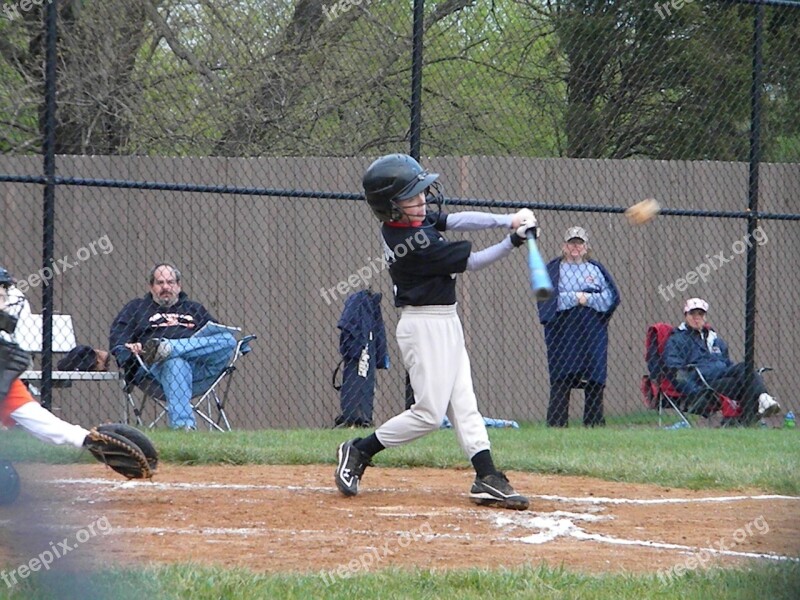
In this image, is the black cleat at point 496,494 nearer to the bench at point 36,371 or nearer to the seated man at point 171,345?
the seated man at point 171,345

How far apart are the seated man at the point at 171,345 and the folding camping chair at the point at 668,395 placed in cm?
430

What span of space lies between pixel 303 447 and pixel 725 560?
159 inches

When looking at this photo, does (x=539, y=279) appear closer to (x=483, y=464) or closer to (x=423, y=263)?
(x=423, y=263)

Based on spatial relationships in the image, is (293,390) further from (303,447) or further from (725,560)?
(725,560)

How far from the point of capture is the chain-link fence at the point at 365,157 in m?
12.2

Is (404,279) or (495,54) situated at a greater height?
(495,54)

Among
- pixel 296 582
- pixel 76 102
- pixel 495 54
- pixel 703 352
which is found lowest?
pixel 296 582

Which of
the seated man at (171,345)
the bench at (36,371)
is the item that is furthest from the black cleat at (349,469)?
the bench at (36,371)

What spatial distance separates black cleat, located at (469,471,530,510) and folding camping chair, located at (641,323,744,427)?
19.4 feet

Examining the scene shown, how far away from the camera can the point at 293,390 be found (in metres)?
13.7

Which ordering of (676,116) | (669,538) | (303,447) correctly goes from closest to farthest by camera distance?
(669,538) < (303,447) < (676,116)

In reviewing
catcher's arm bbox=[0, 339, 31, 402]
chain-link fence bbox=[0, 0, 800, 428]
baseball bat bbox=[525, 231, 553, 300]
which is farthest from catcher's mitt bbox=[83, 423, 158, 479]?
chain-link fence bbox=[0, 0, 800, 428]

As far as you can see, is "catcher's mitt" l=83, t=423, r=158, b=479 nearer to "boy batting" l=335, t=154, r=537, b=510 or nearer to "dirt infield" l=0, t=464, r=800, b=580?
"dirt infield" l=0, t=464, r=800, b=580

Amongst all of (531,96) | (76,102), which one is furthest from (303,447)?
(531,96)
